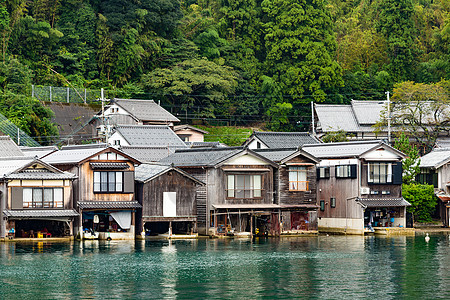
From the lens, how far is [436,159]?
6856cm

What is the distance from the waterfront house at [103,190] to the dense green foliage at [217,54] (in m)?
31.4

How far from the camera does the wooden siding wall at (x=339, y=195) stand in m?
60.0

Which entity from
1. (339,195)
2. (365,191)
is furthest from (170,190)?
(365,191)

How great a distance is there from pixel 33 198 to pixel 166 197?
Result: 29.9 ft

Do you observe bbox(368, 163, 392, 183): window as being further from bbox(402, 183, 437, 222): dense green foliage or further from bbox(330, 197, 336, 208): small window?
bbox(330, 197, 336, 208): small window

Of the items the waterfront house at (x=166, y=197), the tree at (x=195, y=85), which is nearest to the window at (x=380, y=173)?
the waterfront house at (x=166, y=197)

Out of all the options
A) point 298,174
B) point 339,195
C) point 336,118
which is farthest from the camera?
point 336,118

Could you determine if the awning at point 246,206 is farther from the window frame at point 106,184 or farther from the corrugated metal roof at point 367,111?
the corrugated metal roof at point 367,111

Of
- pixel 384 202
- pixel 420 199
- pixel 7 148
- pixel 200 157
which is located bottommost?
pixel 384 202

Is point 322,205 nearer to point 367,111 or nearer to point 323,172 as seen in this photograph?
point 323,172

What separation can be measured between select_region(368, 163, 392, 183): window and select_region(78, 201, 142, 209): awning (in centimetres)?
1824

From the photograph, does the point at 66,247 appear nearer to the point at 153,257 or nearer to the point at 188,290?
the point at 153,257

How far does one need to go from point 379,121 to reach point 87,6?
36.3 m

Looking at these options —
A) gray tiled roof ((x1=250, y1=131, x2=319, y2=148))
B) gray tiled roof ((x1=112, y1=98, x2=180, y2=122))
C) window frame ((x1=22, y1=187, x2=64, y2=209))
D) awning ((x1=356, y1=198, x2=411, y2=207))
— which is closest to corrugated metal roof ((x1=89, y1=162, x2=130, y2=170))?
window frame ((x1=22, y1=187, x2=64, y2=209))
